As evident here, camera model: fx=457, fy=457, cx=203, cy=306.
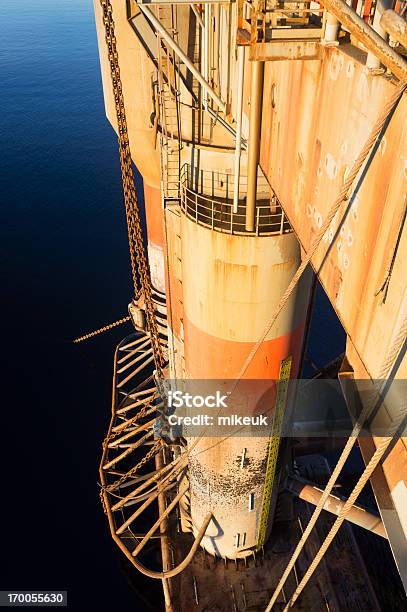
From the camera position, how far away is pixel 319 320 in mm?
42594

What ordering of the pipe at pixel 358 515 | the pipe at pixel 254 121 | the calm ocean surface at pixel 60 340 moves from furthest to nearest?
1. the calm ocean surface at pixel 60 340
2. the pipe at pixel 358 515
3. the pipe at pixel 254 121

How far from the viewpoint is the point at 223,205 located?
14.1m

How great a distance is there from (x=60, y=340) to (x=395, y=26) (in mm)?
38807

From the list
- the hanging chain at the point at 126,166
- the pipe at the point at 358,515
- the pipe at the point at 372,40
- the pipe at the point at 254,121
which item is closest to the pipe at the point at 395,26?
the pipe at the point at 372,40

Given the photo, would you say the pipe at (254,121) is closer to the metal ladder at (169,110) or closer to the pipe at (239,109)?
the pipe at (239,109)

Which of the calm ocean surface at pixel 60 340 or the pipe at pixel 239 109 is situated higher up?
the pipe at pixel 239 109

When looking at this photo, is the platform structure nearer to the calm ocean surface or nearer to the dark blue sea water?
the dark blue sea water

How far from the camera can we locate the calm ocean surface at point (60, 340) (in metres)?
28.1

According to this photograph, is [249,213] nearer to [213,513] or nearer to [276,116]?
[276,116]

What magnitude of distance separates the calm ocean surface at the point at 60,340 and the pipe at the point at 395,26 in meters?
30.3

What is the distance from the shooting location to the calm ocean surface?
1107 inches

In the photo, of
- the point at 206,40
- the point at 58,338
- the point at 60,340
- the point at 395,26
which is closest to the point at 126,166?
the point at 206,40

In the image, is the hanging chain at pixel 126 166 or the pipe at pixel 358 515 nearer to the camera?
the hanging chain at pixel 126 166

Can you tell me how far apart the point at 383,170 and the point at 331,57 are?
244cm
